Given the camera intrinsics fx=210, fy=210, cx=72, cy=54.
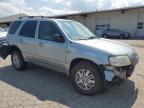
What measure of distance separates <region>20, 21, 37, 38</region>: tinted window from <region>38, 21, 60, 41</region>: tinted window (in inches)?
15.1

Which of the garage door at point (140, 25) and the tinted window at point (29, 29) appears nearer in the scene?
the tinted window at point (29, 29)

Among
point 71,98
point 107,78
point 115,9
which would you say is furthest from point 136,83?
point 115,9

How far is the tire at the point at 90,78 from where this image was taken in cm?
504

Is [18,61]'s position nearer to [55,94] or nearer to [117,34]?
[55,94]

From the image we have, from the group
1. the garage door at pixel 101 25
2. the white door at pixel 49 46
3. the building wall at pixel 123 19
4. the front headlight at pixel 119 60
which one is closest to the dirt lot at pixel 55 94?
the white door at pixel 49 46

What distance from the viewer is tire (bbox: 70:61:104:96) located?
5.04 m

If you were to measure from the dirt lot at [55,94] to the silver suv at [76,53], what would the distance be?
1.26 ft

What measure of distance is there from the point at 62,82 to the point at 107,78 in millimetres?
1936

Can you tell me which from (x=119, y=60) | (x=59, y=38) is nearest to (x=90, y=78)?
(x=119, y=60)

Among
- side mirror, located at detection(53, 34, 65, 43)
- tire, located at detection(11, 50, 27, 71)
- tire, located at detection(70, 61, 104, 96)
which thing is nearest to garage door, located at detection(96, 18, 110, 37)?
tire, located at detection(11, 50, 27, 71)

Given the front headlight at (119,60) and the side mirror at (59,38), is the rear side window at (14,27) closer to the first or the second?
the side mirror at (59,38)

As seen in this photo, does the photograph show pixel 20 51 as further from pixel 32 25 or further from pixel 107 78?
pixel 107 78

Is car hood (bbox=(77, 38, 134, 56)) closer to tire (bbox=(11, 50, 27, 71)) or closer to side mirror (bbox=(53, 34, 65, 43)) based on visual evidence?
side mirror (bbox=(53, 34, 65, 43))

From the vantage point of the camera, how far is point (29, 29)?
7074 mm
